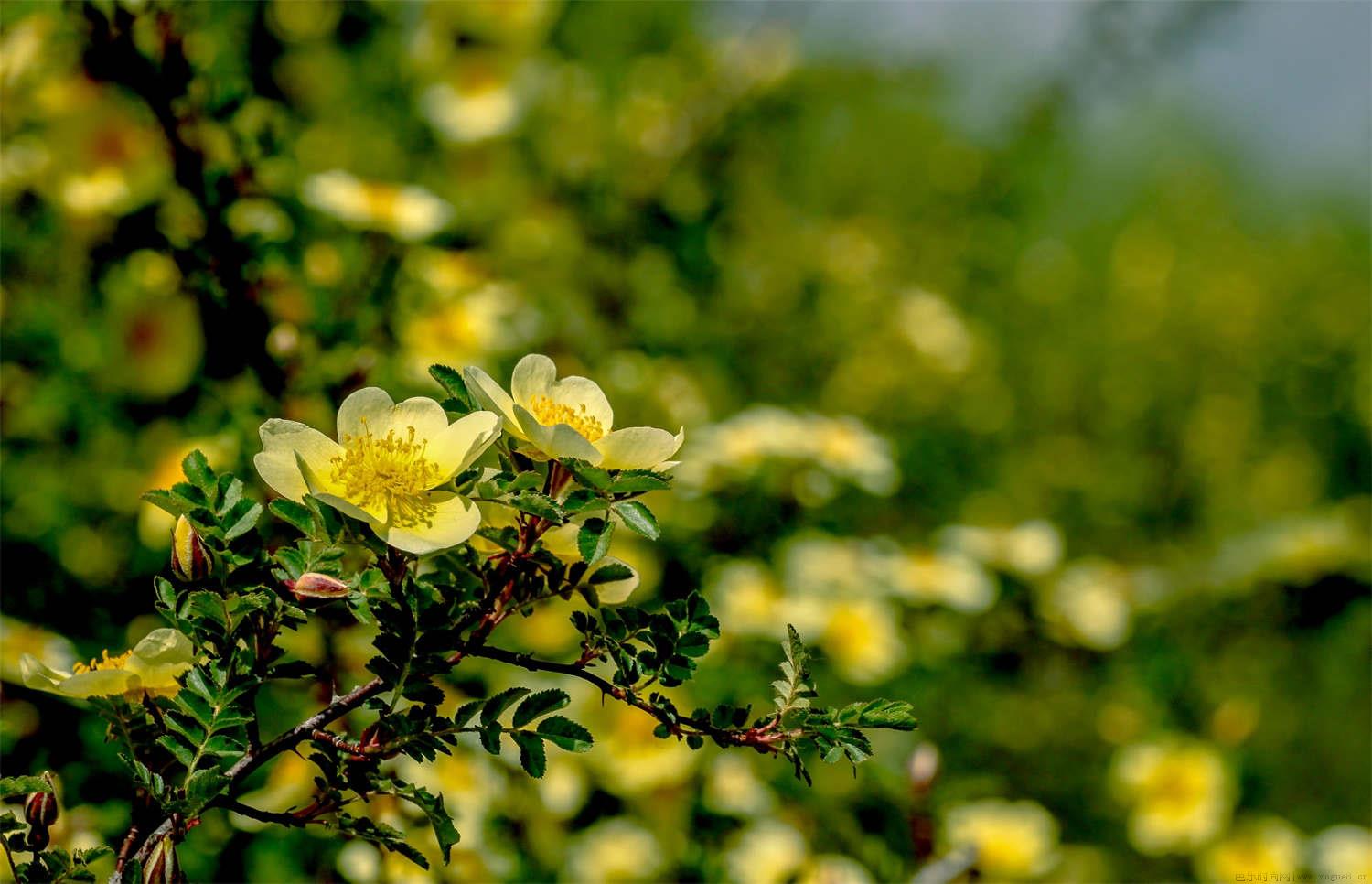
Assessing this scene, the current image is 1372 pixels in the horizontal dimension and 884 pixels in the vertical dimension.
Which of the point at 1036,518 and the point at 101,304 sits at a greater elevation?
the point at 1036,518

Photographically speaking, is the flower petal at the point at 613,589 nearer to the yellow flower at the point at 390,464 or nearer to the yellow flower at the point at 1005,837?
the yellow flower at the point at 390,464

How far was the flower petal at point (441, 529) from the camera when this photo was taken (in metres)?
0.51

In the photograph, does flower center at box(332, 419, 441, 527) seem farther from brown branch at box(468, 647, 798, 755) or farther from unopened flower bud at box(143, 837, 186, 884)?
unopened flower bud at box(143, 837, 186, 884)

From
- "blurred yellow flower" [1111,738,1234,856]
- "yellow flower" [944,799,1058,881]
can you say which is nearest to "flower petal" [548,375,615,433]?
"yellow flower" [944,799,1058,881]

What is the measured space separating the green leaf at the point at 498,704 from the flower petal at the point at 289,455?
14 centimetres

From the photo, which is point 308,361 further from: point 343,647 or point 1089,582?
point 1089,582

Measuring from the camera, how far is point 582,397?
65 cm

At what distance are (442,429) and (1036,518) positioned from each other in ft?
6.79

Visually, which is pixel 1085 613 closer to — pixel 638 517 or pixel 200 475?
pixel 638 517

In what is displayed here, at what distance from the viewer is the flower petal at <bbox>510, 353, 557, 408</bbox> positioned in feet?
2.02

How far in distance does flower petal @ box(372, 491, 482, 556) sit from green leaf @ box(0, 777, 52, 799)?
206 millimetres

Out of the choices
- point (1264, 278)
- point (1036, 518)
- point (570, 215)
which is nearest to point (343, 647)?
point (570, 215)

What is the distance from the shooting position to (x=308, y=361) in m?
1.09

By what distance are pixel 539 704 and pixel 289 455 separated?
0.58ft
